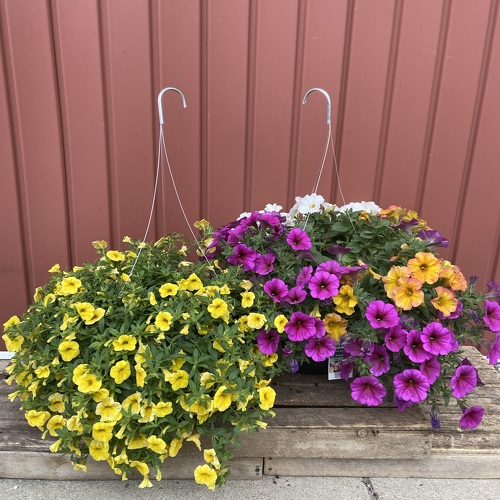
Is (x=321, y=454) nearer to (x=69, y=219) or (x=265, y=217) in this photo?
(x=265, y=217)

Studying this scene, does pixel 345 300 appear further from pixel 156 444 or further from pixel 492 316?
pixel 156 444

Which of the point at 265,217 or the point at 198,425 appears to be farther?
the point at 265,217

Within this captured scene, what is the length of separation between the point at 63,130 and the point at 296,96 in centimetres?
117

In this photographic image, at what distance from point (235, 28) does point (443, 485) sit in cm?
213

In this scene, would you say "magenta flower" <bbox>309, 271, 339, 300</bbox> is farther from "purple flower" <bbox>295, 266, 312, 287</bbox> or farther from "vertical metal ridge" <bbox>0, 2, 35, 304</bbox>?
"vertical metal ridge" <bbox>0, 2, 35, 304</bbox>

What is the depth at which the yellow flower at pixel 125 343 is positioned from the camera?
1361mm

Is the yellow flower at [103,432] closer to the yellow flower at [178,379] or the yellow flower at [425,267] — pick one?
the yellow flower at [178,379]

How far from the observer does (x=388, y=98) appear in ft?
7.10

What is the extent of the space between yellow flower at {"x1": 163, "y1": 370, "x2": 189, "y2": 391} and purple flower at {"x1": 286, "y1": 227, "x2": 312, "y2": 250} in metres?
0.59

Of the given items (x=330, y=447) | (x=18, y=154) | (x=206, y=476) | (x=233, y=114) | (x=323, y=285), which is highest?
(x=233, y=114)

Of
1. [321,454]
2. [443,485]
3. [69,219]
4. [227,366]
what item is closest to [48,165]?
[69,219]

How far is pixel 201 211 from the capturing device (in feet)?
7.53

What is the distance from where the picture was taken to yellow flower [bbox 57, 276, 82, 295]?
1556 mm

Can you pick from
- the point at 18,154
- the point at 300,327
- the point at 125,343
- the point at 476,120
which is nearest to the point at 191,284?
the point at 125,343
